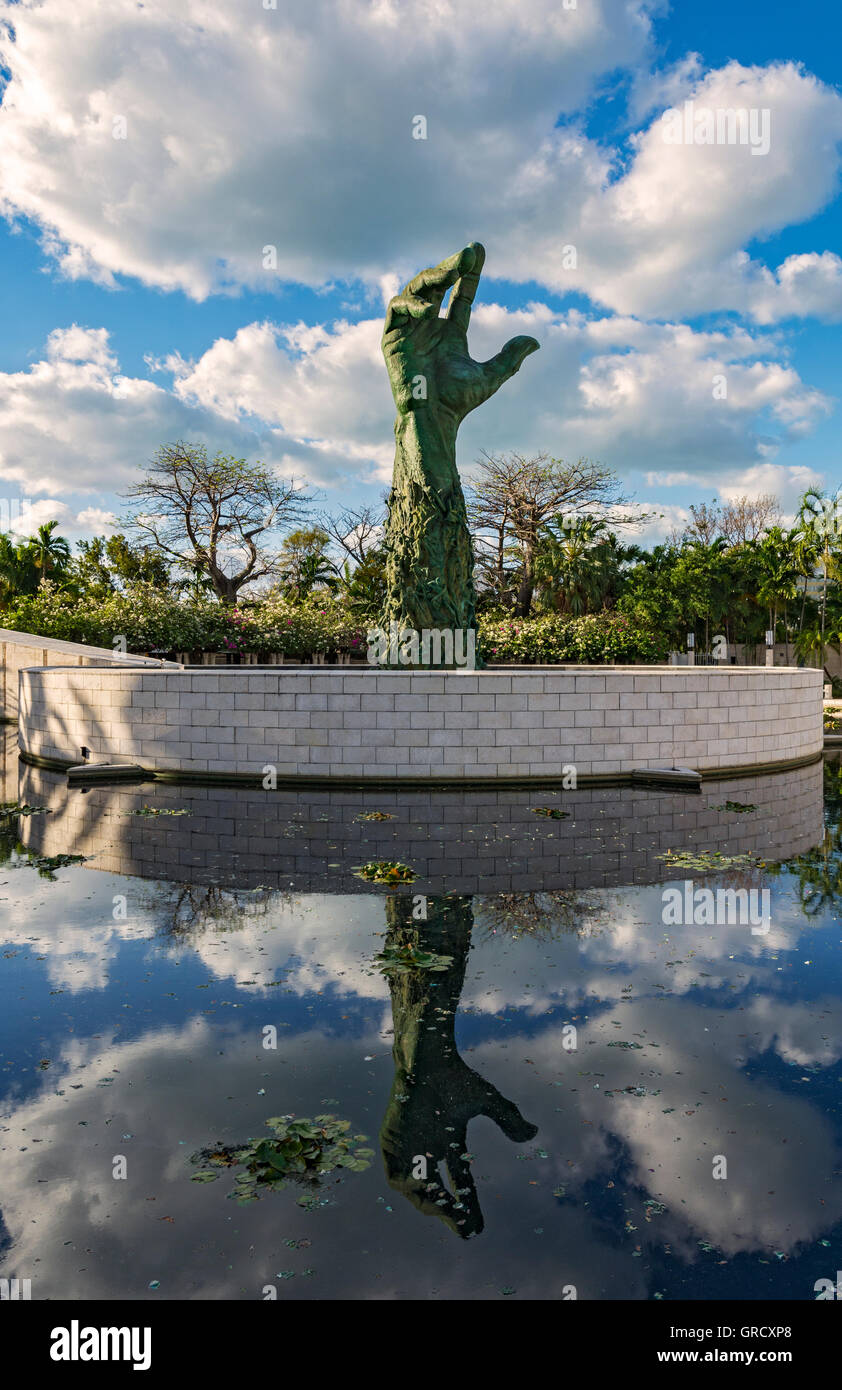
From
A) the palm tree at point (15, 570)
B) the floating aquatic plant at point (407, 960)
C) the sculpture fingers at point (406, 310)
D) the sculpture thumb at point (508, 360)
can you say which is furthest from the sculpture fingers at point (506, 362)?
the palm tree at point (15, 570)

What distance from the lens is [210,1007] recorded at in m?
4.52

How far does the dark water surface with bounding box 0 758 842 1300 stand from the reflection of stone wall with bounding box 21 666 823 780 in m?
3.58

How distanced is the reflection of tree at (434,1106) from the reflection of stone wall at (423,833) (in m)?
1.95

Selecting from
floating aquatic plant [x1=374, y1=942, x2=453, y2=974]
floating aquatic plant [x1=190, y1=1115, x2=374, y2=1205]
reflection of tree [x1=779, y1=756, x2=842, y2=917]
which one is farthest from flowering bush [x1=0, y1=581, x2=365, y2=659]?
floating aquatic plant [x1=190, y1=1115, x2=374, y2=1205]

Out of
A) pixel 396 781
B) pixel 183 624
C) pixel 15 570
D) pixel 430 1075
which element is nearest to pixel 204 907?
pixel 430 1075

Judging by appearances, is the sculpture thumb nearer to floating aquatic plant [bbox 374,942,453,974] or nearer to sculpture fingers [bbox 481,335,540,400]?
sculpture fingers [bbox 481,335,540,400]

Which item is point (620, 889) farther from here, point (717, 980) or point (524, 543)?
point (524, 543)

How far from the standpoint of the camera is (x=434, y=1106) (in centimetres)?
349

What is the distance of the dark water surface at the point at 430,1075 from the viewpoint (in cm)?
267

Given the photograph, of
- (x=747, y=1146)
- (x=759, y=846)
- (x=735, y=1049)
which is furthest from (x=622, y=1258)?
(x=759, y=846)

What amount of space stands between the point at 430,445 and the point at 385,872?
9.08m

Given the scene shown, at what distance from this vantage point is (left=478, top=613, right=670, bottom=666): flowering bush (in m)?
24.9
